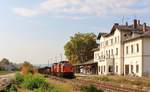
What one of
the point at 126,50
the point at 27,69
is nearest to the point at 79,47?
the point at 126,50

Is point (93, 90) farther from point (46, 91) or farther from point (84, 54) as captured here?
point (84, 54)

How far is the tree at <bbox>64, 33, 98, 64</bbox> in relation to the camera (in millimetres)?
111875

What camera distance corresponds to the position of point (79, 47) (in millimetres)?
112500

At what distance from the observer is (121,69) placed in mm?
69438

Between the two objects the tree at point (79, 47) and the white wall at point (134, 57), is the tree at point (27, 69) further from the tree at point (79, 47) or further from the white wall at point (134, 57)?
the tree at point (79, 47)

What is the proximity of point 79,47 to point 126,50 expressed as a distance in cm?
4521

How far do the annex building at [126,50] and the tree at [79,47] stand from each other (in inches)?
1014

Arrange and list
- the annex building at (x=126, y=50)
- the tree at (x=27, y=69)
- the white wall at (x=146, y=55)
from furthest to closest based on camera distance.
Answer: the annex building at (x=126, y=50) → the white wall at (x=146, y=55) → the tree at (x=27, y=69)

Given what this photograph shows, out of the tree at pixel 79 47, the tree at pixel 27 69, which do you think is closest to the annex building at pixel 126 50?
the tree at pixel 27 69

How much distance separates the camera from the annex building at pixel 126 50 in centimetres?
6006

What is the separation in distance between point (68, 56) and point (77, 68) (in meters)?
7.72

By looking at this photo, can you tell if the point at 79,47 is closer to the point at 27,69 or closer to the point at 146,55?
the point at 146,55

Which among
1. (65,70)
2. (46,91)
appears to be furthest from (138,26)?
(46,91)

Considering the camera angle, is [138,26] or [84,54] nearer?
[138,26]
